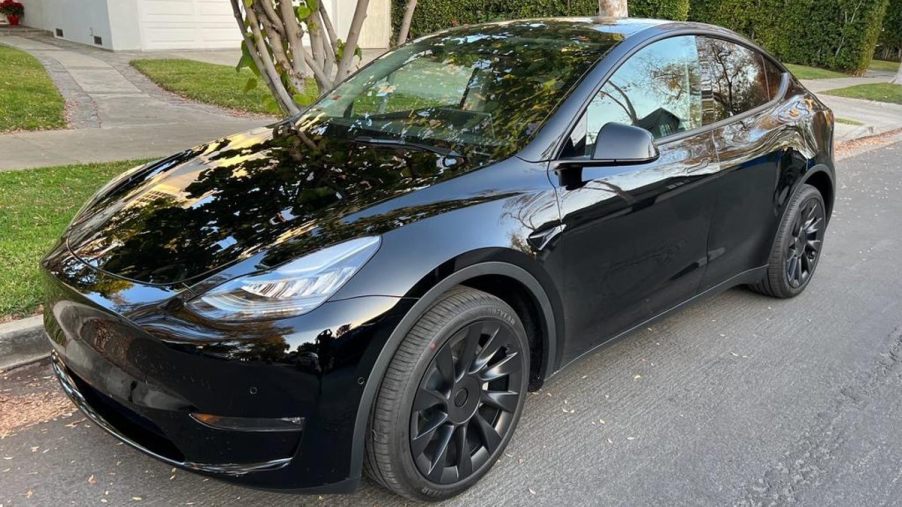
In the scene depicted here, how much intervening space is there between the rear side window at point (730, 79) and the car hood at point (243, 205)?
1687mm

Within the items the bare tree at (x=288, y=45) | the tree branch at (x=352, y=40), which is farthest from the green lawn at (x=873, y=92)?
the bare tree at (x=288, y=45)

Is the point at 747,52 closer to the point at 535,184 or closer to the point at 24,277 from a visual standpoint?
the point at 535,184

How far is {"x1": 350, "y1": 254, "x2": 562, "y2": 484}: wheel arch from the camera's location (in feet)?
7.16

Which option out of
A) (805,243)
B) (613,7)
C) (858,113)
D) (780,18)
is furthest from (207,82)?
(780,18)

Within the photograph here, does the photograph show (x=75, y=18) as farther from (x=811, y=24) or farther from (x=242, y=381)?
(x=811, y=24)

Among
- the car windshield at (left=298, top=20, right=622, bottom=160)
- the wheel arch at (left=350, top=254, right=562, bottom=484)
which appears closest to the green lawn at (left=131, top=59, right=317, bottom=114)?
the car windshield at (left=298, top=20, right=622, bottom=160)

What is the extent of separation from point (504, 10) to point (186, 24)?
9106 mm

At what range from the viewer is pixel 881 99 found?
16.2 meters

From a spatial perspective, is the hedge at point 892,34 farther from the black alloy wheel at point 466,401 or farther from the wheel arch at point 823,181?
the black alloy wheel at point 466,401

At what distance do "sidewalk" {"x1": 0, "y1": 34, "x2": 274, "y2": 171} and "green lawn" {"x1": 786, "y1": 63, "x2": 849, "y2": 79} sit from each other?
16385mm

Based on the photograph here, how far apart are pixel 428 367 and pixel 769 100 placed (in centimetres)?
297

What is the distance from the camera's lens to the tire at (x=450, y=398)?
7.39 feet

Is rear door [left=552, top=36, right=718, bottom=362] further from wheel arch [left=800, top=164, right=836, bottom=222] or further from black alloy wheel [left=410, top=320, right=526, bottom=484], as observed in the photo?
wheel arch [left=800, top=164, right=836, bottom=222]

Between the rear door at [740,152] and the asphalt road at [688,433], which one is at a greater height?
the rear door at [740,152]
